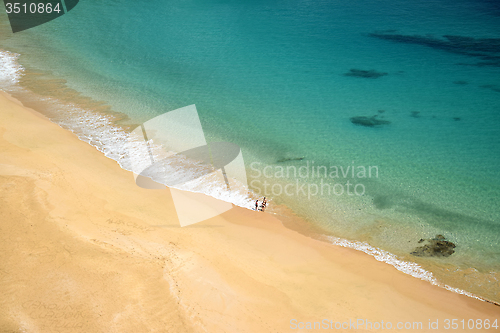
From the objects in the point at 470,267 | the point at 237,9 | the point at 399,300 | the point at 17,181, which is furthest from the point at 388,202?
the point at 237,9

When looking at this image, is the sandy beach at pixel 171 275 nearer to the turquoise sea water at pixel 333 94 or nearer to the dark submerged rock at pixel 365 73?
the turquoise sea water at pixel 333 94

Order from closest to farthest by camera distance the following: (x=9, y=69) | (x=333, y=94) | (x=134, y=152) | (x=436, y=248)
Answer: (x=436, y=248), (x=134, y=152), (x=333, y=94), (x=9, y=69)

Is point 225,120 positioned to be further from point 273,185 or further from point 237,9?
point 237,9

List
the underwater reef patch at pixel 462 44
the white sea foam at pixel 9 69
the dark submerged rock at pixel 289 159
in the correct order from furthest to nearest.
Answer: the underwater reef patch at pixel 462 44 → the white sea foam at pixel 9 69 → the dark submerged rock at pixel 289 159

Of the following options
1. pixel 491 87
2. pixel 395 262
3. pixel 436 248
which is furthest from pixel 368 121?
pixel 395 262

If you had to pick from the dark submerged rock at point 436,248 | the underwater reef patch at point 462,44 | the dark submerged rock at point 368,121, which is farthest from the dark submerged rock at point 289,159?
the underwater reef patch at point 462,44

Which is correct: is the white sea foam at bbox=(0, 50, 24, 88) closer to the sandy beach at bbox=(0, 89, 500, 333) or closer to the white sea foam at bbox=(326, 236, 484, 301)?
the sandy beach at bbox=(0, 89, 500, 333)

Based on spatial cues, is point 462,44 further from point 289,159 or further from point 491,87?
point 289,159
